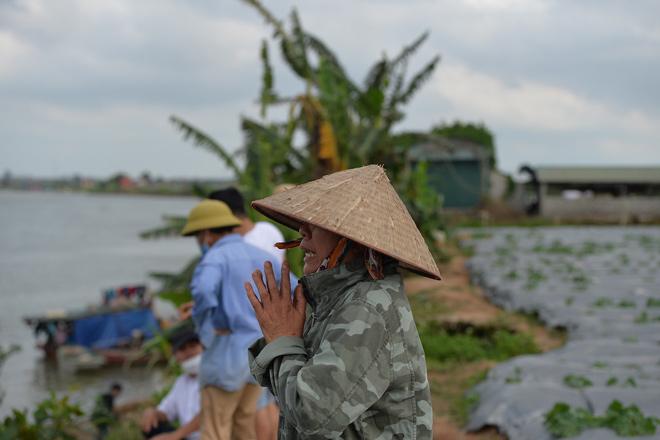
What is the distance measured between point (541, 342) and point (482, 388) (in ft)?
9.00

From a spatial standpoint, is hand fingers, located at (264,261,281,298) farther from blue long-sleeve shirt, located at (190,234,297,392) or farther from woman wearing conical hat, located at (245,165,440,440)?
Answer: blue long-sleeve shirt, located at (190,234,297,392)

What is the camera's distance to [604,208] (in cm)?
2820

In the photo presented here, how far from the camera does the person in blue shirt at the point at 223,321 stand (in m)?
3.52

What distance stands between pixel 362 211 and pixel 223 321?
1924mm

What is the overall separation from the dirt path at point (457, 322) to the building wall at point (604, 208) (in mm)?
13198

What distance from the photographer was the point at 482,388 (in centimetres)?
636

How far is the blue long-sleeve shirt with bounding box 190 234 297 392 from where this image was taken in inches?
139

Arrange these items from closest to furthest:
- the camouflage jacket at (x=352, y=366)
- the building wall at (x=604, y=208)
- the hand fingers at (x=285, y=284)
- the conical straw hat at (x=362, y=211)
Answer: the camouflage jacket at (x=352, y=366) < the conical straw hat at (x=362, y=211) < the hand fingers at (x=285, y=284) < the building wall at (x=604, y=208)

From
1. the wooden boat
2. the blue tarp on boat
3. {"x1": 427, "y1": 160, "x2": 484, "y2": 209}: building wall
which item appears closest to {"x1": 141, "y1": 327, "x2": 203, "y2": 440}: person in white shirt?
the wooden boat

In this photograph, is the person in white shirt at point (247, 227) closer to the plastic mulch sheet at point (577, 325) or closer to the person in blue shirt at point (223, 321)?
the person in blue shirt at point (223, 321)

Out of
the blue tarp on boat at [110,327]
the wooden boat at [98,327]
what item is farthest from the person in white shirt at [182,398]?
the blue tarp on boat at [110,327]

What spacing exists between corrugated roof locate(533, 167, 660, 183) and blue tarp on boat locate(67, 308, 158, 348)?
696 inches

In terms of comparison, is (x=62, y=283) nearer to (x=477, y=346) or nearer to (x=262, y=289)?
(x=477, y=346)

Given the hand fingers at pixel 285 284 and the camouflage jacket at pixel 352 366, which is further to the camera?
the hand fingers at pixel 285 284
